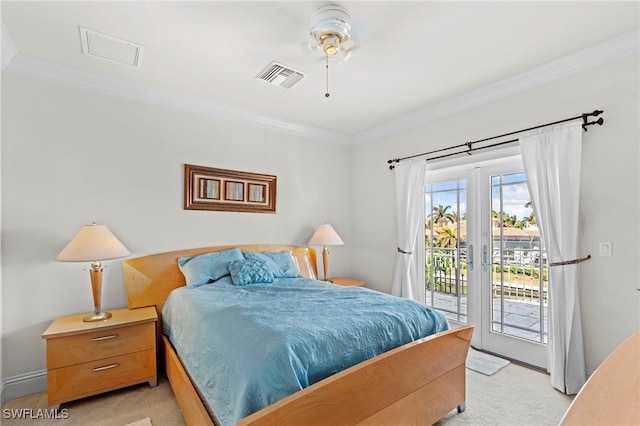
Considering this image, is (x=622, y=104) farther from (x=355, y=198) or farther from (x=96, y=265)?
(x=96, y=265)

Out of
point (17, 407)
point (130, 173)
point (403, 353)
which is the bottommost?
point (17, 407)

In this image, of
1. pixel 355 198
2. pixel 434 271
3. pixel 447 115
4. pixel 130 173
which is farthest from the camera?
pixel 355 198

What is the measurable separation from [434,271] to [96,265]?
339cm

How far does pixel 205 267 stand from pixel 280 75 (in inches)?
75.0

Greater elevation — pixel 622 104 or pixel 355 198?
pixel 622 104

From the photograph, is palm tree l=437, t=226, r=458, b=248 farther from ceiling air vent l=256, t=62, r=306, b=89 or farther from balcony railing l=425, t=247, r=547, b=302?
ceiling air vent l=256, t=62, r=306, b=89

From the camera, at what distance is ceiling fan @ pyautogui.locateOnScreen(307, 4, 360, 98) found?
1.87 m

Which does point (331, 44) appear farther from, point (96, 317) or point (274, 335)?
point (96, 317)

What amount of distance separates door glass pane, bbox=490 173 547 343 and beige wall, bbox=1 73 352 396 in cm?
257

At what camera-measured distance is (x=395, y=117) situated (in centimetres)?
380

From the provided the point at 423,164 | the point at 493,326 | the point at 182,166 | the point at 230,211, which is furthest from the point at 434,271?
the point at 182,166

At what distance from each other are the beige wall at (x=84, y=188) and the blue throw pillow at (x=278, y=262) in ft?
1.08

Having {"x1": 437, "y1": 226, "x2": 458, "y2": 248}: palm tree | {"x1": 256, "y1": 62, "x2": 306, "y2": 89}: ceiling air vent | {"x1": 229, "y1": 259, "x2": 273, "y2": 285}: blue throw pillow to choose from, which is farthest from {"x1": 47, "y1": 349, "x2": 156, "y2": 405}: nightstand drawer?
{"x1": 437, "y1": 226, "x2": 458, "y2": 248}: palm tree

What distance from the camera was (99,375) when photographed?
2275mm
